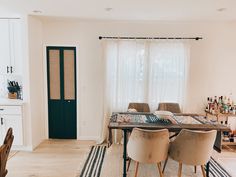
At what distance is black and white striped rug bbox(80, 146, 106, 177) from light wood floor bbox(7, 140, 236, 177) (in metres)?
0.08

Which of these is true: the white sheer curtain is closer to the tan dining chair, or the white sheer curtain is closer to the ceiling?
the ceiling

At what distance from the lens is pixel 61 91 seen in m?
4.33

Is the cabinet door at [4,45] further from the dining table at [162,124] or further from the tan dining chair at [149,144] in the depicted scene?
the tan dining chair at [149,144]

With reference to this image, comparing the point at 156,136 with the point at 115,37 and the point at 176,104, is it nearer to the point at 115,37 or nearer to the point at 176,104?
the point at 176,104

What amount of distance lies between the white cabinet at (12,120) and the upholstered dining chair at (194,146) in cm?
279

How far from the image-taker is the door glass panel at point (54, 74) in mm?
4264

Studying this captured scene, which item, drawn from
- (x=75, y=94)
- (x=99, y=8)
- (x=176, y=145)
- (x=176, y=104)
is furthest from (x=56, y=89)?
(x=176, y=145)

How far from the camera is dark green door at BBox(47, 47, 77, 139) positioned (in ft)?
14.0

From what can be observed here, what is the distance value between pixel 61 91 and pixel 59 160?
1.47m

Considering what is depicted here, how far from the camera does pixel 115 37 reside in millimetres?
4160

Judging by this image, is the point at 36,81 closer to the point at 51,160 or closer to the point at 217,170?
the point at 51,160

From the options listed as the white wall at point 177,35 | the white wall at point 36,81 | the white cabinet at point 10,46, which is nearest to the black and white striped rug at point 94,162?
the white wall at point 177,35

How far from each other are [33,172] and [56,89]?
1.80m

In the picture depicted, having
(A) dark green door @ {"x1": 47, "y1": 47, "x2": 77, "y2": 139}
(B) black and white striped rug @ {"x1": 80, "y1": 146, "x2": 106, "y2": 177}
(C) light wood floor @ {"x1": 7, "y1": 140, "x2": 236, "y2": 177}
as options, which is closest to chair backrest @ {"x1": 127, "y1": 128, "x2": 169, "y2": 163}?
(C) light wood floor @ {"x1": 7, "y1": 140, "x2": 236, "y2": 177}
